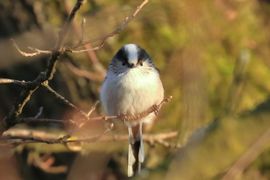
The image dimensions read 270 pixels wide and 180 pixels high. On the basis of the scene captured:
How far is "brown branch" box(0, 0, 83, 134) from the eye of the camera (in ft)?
9.37

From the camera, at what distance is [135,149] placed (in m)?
5.16

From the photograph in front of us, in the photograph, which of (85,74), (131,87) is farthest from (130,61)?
(85,74)

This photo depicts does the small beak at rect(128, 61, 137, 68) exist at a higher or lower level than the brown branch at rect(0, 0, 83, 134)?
lower

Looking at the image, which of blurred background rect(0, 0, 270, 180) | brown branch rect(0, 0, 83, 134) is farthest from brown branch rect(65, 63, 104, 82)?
brown branch rect(0, 0, 83, 134)

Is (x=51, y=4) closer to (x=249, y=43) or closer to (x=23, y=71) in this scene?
(x=23, y=71)

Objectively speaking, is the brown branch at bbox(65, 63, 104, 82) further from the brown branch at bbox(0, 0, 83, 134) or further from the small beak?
the brown branch at bbox(0, 0, 83, 134)

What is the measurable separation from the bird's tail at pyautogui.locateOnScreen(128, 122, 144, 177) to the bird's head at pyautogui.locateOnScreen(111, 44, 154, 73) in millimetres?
406

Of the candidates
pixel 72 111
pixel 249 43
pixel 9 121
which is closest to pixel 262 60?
pixel 249 43

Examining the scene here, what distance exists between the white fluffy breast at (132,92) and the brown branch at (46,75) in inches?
56.1

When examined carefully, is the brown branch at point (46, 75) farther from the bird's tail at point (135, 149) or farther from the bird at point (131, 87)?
the bird's tail at point (135, 149)

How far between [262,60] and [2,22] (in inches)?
89.9

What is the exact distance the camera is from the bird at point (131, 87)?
4785 millimetres

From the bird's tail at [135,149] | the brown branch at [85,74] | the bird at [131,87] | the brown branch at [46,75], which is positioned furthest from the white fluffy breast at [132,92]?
the brown branch at [85,74]

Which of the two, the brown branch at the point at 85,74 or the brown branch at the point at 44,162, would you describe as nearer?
the brown branch at the point at 44,162
